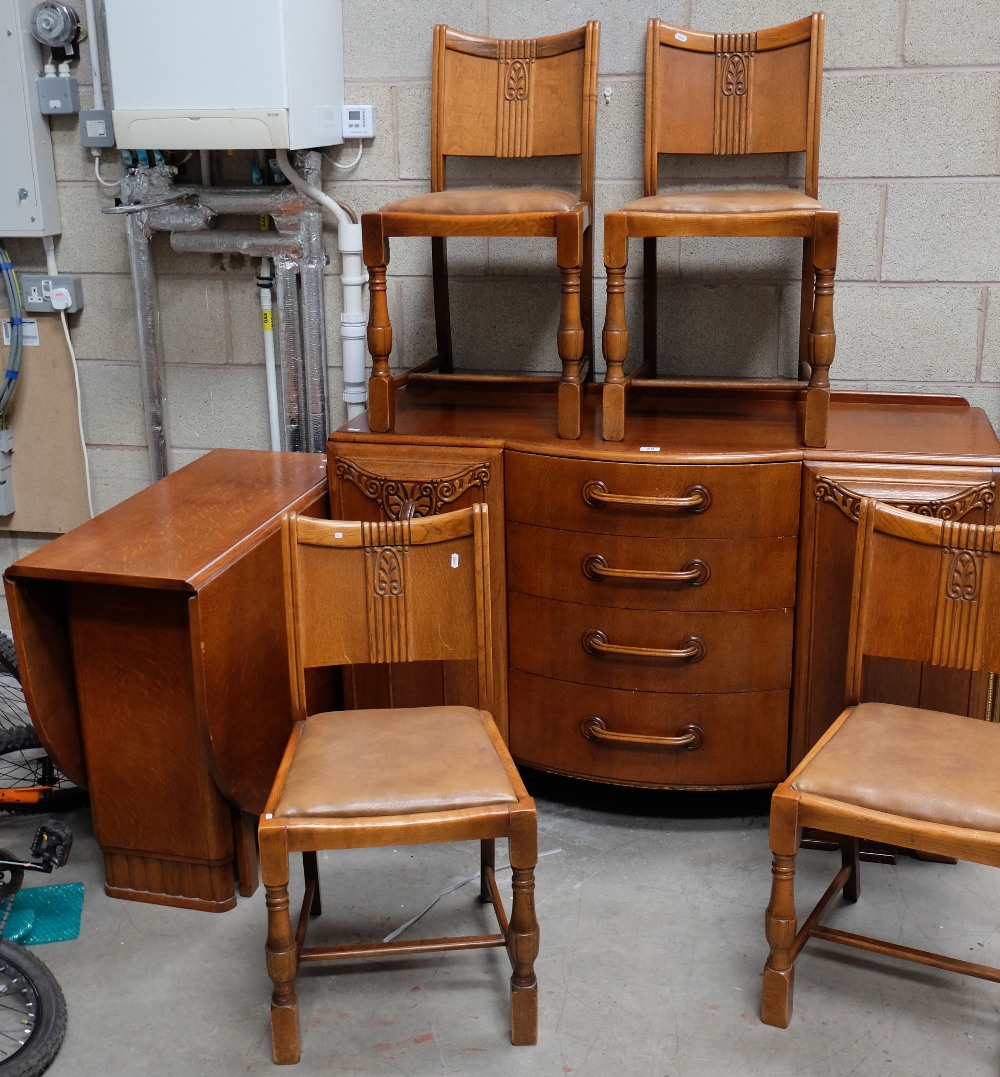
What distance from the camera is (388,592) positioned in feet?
6.86

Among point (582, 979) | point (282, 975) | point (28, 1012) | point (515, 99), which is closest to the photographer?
point (282, 975)

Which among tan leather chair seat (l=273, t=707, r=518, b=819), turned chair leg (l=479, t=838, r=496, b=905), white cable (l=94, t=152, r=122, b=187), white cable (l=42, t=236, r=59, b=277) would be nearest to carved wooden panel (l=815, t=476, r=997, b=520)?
tan leather chair seat (l=273, t=707, r=518, b=819)

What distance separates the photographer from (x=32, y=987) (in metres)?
2.01

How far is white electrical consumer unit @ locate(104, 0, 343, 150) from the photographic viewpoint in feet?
8.63

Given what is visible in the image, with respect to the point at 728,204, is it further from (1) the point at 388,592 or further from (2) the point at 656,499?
(1) the point at 388,592

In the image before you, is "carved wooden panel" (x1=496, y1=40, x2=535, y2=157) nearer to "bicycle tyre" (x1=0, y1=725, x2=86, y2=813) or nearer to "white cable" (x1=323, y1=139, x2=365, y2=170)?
"white cable" (x1=323, y1=139, x2=365, y2=170)

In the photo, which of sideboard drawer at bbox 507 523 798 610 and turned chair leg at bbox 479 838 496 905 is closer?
turned chair leg at bbox 479 838 496 905

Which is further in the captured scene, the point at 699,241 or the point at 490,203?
the point at 699,241

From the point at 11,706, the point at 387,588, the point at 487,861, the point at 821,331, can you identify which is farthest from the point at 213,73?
the point at 487,861

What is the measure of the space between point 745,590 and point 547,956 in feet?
2.52

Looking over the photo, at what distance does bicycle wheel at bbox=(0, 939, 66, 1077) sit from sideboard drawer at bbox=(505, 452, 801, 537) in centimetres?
122

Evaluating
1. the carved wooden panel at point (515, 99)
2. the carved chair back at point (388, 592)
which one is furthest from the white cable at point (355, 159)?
the carved chair back at point (388, 592)

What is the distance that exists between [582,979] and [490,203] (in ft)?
4.76

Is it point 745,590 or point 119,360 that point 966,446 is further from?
point 119,360
